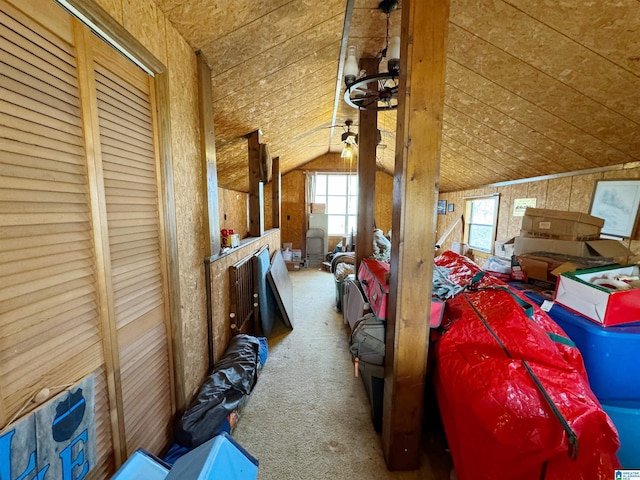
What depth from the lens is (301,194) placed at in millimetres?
6809

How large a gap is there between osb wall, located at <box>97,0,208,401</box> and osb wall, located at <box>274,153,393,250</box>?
500 cm

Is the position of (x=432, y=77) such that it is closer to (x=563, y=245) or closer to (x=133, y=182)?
(x=133, y=182)

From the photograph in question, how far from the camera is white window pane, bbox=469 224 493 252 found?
4.25 m

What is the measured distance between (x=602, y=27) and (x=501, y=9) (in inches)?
20.6

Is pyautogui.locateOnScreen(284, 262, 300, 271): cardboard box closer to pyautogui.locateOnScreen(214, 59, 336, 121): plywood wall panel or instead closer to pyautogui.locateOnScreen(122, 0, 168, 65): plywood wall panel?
pyautogui.locateOnScreen(214, 59, 336, 121): plywood wall panel

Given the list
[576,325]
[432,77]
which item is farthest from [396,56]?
[576,325]

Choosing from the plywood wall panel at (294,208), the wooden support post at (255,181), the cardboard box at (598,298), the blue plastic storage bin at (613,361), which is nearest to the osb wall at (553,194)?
the cardboard box at (598,298)

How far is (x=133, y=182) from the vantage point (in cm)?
111

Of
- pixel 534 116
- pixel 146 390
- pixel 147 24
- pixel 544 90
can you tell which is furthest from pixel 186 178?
pixel 534 116

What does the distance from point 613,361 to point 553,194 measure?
2.57 metres

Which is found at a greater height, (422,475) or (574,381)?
(574,381)

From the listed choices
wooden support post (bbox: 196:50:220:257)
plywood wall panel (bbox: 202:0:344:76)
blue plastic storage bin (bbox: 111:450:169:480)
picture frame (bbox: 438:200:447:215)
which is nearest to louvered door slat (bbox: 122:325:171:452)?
blue plastic storage bin (bbox: 111:450:169:480)

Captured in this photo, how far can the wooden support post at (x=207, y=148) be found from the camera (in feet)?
5.45

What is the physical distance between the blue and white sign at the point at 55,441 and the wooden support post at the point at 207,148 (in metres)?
1.08
